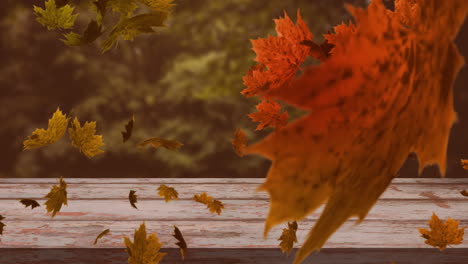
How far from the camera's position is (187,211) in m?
1.22

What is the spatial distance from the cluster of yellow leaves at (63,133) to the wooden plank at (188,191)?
94cm

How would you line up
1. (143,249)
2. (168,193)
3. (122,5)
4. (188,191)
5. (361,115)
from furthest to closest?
(188,191) → (168,193) → (143,249) → (122,5) → (361,115)

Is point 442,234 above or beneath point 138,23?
beneath

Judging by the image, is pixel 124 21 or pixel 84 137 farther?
pixel 84 137

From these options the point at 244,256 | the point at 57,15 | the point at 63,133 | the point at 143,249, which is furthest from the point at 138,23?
the point at 244,256

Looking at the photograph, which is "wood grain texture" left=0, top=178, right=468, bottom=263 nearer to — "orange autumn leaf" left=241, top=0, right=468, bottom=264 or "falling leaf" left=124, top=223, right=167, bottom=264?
"falling leaf" left=124, top=223, right=167, bottom=264

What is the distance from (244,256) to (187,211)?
1.16ft

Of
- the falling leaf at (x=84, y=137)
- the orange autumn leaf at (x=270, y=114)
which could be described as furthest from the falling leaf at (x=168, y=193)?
the orange autumn leaf at (x=270, y=114)

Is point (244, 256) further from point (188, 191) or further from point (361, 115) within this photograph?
point (361, 115)

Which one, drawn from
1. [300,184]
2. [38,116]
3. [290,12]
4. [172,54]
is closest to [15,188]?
[38,116]

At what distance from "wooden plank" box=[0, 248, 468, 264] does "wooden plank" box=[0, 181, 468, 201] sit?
17.5 inches

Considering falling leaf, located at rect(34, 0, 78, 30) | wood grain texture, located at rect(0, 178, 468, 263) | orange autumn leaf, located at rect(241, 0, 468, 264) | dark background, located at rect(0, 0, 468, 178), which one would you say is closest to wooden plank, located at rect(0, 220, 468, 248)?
wood grain texture, located at rect(0, 178, 468, 263)

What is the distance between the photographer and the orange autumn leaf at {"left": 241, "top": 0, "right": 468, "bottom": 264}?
0.10 meters

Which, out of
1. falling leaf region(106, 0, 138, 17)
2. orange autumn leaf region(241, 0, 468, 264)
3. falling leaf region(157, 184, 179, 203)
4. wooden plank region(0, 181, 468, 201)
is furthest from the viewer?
wooden plank region(0, 181, 468, 201)
